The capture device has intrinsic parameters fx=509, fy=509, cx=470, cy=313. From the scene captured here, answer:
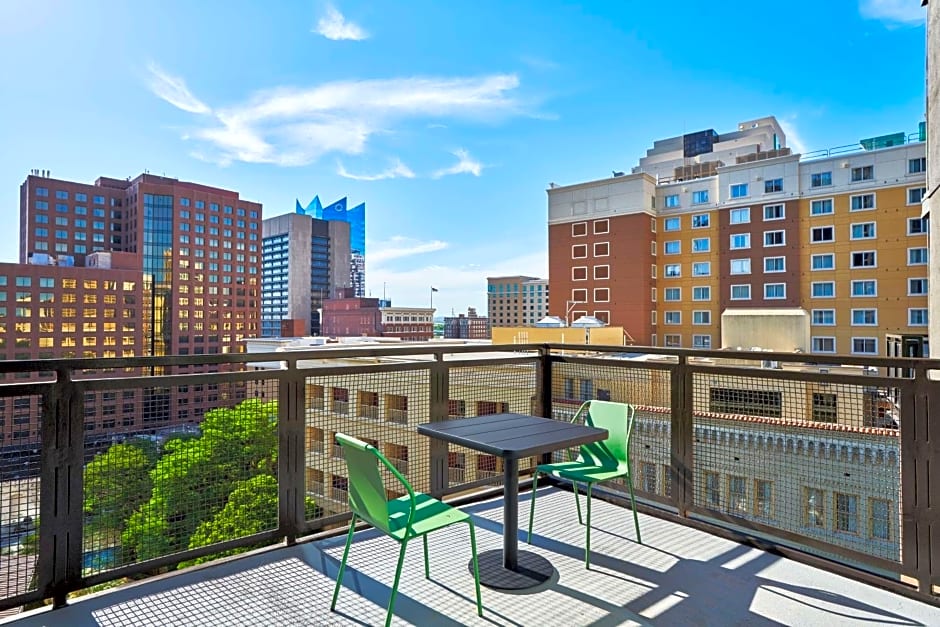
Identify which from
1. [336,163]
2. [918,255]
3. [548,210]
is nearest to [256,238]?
[336,163]

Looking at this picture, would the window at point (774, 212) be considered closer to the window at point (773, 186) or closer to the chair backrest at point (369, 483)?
the window at point (773, 186)

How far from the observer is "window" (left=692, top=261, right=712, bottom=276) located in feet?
118

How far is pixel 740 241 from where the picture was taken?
114 feet

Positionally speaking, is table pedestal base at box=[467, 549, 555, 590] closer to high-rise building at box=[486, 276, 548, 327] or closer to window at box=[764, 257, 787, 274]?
window at box=[764, 257, 787, 274]

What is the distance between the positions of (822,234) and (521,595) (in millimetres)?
37723

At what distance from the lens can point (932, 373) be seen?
3232 mm

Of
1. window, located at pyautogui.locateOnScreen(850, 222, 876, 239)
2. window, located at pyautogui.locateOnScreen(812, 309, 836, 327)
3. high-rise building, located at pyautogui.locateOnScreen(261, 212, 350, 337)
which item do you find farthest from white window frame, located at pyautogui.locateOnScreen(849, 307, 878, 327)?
high-rise building, located at pyautogui.locateOnScreen(261, 212, 350, 337)

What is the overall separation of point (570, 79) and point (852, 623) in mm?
29875

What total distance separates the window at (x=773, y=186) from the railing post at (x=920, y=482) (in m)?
36.9

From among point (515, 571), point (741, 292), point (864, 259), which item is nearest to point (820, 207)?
point (864, 259)

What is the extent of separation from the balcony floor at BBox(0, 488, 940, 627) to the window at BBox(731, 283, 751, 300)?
3580cm

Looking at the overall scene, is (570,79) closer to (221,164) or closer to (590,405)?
(590,405)

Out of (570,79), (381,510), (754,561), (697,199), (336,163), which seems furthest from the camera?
(336,163)

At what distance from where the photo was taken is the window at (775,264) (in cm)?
3344
